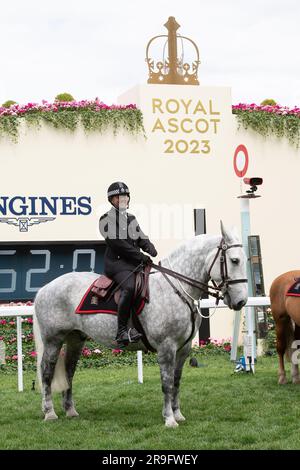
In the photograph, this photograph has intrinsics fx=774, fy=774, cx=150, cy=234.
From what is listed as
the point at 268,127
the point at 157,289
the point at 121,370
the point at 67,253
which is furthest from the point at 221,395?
the point at 268,127

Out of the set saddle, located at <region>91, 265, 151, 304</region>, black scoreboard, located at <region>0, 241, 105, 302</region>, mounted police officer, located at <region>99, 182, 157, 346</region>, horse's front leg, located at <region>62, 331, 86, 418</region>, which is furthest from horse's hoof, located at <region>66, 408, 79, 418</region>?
black scoreboard, located at <region>0, 241, 105, 302</region>

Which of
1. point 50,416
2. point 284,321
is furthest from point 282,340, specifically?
point 50,416

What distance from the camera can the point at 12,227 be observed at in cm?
1387

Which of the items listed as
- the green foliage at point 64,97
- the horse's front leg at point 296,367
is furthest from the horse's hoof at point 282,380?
the green foliage at point 64,97

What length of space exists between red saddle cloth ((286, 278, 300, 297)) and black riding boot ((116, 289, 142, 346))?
2774 mm

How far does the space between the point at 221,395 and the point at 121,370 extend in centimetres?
317

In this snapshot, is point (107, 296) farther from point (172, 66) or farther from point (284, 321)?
point (172, 66)

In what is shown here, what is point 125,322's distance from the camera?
294 inches

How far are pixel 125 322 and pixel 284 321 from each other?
127 inches

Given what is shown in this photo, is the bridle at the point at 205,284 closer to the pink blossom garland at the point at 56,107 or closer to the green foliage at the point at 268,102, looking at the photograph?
the pink blossom garland at the point at 56,107

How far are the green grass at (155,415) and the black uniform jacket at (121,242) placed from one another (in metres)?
1.56

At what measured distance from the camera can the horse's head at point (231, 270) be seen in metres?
7.30

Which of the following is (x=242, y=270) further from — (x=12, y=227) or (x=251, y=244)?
(x=12, y=227)

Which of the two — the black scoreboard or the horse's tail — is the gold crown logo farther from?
the horse's tail
